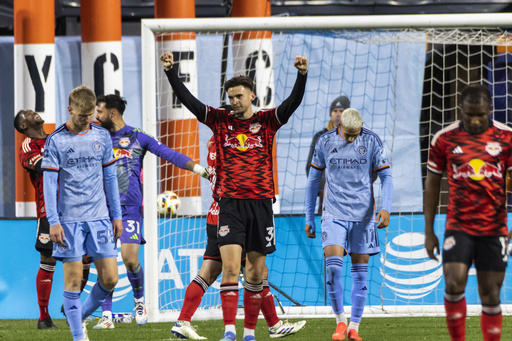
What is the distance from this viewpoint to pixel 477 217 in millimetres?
4816

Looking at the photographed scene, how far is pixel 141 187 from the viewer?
7.78 m

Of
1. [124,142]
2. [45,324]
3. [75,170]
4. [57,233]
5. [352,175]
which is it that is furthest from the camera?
→ [45,324]

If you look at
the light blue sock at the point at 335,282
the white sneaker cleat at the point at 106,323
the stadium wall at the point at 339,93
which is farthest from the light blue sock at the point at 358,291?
the stadium wall at the point at 339,93

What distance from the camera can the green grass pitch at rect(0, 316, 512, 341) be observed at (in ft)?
21.8

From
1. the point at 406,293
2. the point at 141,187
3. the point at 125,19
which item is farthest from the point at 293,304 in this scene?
the point at 125,19

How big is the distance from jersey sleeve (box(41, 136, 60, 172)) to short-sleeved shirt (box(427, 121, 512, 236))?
2.61m

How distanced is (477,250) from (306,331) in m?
2.67

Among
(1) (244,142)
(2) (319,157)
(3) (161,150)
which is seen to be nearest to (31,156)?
(3) (161,150)

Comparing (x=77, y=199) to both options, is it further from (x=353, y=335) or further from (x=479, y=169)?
(x=479, y=169)

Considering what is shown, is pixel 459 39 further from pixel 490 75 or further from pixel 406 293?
pixel 406 293

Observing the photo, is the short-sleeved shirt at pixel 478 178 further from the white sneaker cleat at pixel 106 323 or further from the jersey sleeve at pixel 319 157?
the white sneaker cleat at pixel 106 323

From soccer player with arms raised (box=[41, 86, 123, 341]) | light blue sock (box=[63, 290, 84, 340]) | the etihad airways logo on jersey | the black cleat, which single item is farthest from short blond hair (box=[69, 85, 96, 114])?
the black cleat

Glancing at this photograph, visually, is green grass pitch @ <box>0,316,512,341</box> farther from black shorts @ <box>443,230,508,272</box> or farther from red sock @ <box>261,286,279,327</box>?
black shorts @ <box>443,230,508,272</box>

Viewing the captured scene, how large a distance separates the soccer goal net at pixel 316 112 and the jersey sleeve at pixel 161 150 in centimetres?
61
